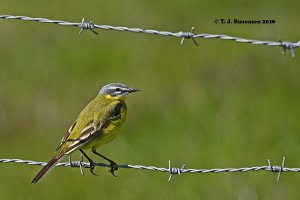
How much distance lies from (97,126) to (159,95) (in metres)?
5.15

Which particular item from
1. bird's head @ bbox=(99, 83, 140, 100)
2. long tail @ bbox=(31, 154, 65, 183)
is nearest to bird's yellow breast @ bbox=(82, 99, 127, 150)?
bird's head @ bbox=(99, 83, 140, 100)

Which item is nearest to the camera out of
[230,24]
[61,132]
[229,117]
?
[229,117]

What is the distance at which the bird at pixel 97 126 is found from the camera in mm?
8289

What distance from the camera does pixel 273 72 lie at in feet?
43.7

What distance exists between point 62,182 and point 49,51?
471 centimetres

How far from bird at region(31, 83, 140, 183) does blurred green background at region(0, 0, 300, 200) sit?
6.21 feet

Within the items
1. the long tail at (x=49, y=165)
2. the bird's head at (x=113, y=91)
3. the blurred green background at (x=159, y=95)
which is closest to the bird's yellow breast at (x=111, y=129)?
the bird's head at (x=113, y=91)

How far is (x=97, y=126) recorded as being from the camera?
8.48 meters

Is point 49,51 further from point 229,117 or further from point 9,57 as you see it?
point 229,117

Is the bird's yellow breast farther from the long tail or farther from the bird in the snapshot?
the long tail

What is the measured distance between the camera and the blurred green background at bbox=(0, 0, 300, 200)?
10.8 metres

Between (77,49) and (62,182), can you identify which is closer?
(62,182)

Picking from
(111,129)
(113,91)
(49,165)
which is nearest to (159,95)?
(113,91)

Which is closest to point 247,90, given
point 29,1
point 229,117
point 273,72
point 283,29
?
point 273,72
